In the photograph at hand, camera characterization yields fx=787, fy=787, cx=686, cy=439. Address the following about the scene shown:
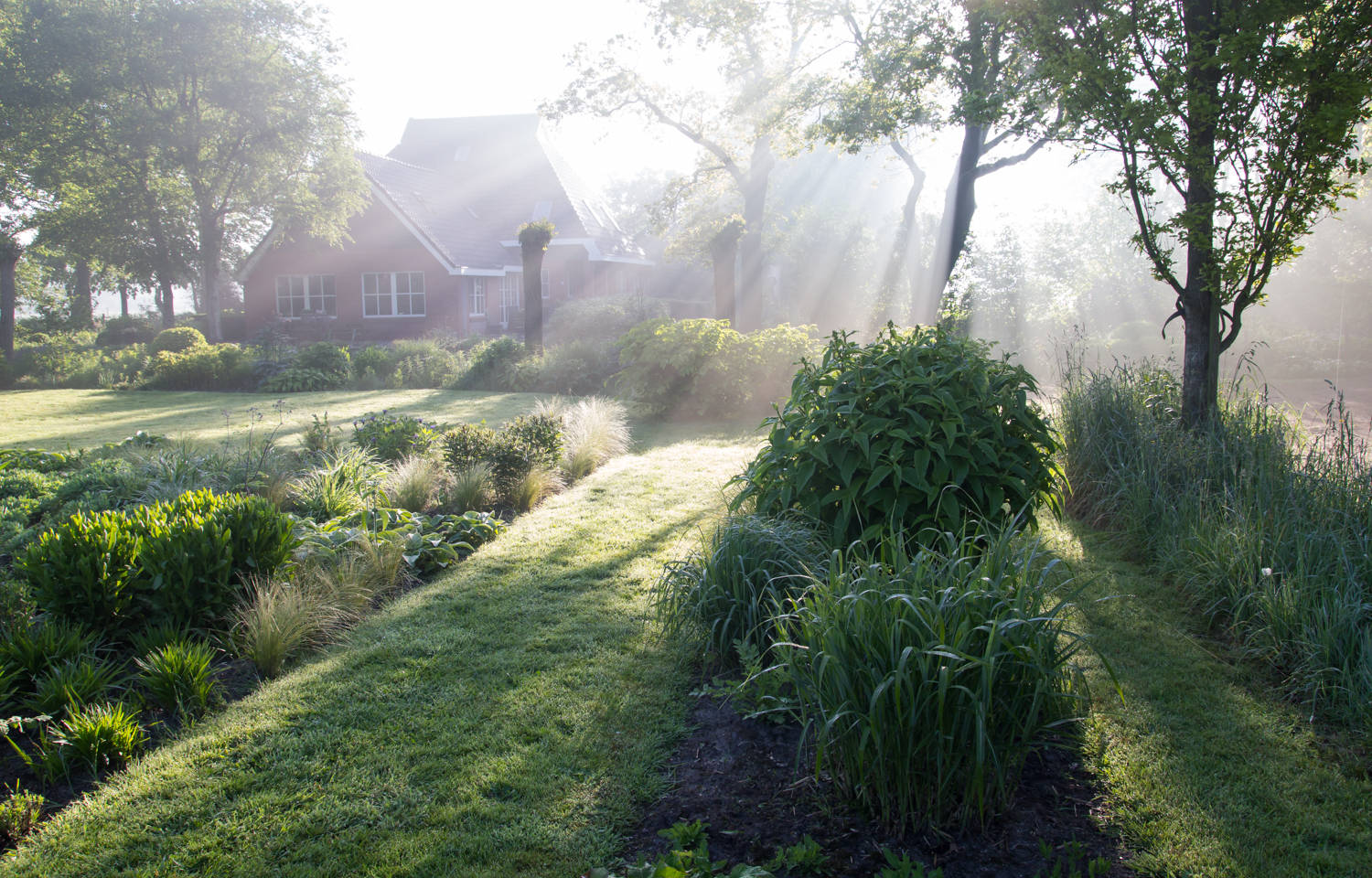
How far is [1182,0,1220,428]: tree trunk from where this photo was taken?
230 inches

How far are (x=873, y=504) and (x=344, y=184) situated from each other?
2810 cm

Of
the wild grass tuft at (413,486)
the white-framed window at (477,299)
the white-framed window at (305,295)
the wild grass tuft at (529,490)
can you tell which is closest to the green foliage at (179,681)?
the wild grass tuft at (413,486)

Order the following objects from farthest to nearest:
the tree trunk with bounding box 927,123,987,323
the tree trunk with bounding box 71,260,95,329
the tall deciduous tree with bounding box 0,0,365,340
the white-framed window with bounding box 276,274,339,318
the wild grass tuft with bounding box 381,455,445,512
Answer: the tree trunk with bounding box 71,260,95,329 → the white-framed window with bounding box 276,274,339,318 → the tall deciduous tree with bounding box 0,0,365,340 → the tree trunk with bounding box 927,123,987,323 → the wild grass tuft with bounding box 381,455,445,512

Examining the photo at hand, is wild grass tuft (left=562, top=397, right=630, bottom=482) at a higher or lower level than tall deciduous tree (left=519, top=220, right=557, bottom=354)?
lower

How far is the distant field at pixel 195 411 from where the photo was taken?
10.8 metres

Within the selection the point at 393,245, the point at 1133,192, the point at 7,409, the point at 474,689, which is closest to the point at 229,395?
the point at 7,409

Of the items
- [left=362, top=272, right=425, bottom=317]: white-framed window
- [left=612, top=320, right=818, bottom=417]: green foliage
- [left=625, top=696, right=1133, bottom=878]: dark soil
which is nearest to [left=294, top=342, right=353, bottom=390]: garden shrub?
[left=612, top=320, right=818, bottom=417]: green foliage

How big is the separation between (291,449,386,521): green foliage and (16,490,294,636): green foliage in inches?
53.1

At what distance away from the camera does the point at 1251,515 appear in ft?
14.3

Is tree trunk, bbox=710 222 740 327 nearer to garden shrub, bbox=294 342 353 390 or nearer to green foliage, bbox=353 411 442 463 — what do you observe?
garden shrub, bbox=294 342 353 390

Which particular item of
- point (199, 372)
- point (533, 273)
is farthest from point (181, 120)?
point (533, 273)

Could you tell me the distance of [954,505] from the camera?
3.59 metres

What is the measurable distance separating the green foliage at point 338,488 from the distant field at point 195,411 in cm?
366

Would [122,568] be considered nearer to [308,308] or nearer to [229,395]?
[229,395]
